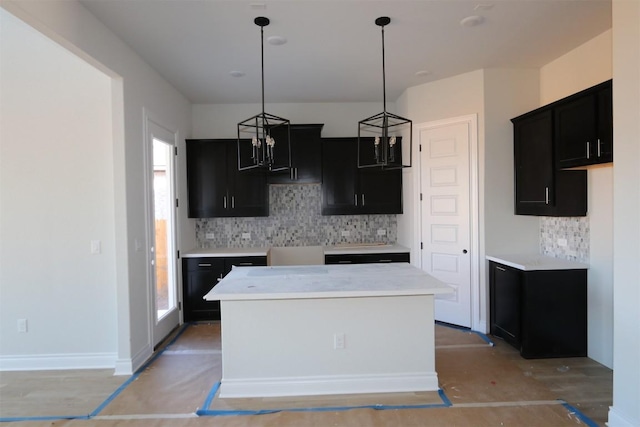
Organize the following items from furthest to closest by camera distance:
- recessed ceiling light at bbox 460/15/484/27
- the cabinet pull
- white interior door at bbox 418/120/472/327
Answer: white interior door at bbox 418/120/472/327
the cabinet pull
recessed ceiling light at bbox 460/15/484/27

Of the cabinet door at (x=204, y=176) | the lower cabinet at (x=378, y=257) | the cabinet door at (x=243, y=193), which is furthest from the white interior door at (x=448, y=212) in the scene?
the cabinet door at (x=204, y=176)

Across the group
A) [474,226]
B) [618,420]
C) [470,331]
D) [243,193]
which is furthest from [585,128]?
[243,193]

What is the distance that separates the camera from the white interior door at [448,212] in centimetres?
415

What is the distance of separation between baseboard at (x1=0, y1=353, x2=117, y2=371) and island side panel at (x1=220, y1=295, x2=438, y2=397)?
1.34 meters

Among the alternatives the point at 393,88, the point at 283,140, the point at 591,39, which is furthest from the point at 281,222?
the point at 591,39

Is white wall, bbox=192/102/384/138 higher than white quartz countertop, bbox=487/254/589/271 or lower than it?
higher

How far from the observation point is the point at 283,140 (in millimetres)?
4836

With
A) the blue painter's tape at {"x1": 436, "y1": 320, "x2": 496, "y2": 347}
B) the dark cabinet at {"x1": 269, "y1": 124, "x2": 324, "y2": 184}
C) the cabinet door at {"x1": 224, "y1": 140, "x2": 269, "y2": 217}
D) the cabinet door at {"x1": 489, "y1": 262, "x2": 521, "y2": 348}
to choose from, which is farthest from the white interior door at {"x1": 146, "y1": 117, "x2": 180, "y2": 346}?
the cabinet door at {"x1": 489, "y1": 262, "x2": 521, "y2": 348}

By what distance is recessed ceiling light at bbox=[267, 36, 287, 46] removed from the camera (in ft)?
10.3

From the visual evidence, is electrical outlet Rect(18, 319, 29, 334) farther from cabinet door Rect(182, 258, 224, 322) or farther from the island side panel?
the island side panel

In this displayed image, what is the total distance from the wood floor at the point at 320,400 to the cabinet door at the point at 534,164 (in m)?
1.47

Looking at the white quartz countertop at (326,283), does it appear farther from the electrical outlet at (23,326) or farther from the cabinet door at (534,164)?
the electrical outlet at (23,326)

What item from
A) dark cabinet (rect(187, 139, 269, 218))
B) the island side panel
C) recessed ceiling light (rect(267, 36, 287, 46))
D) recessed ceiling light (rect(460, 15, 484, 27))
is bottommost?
the island side panel

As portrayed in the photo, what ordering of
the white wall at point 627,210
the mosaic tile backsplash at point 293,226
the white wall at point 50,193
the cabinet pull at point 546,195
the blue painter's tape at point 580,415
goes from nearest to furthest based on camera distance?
the white wall at point 627,210 < the blue painter's tape at point 580,415 < the white wall at point 50,193 < the cabinet pull at point 546,195 < the mosaic tile backsplash at point 293,226
